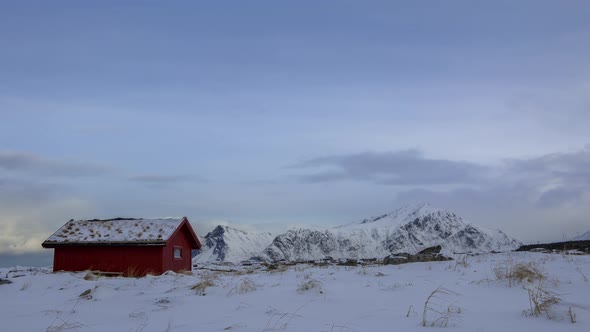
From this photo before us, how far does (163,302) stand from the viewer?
701cm

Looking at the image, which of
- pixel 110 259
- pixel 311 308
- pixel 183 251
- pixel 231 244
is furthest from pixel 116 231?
pixel 231 244

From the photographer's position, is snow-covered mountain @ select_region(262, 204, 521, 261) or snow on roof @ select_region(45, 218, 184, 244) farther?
snow-covered mountain @ select_region(262, 204, 521, 261)

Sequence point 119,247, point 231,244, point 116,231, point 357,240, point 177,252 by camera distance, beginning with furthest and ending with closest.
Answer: point 357,240, point 231,244, point 177,252, point 116,231, point 119,247

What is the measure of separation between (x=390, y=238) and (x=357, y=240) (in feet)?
34.9

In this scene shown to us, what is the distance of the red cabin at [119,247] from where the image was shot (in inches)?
985

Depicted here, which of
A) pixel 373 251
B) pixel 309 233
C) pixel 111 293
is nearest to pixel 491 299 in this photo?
pixel 111 293

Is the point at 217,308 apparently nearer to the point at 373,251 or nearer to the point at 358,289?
the point at 358,289

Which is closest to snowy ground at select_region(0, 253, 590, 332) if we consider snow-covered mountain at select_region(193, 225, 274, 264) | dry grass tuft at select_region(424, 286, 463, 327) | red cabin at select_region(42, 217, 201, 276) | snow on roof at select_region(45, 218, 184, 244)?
dry grass tuft at select_region(424, 286, 463, 327)

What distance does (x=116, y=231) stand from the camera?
86.7 ft

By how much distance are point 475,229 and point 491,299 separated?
129 meters

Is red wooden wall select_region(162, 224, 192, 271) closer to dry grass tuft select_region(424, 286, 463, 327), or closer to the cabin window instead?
the cabin window

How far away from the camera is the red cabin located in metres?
25.0

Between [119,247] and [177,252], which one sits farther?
[177,252]

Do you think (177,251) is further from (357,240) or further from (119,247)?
(357,240)
